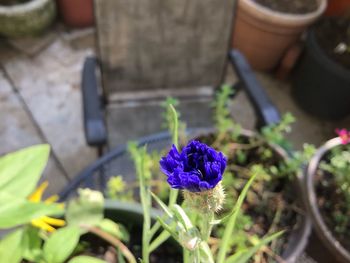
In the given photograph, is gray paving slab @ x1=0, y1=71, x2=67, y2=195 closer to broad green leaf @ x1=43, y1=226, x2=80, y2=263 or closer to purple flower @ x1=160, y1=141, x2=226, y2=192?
broad green leaf @ x1=43, y1=226, x2=80, y2=263

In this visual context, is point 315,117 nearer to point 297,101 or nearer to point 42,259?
point 297,101

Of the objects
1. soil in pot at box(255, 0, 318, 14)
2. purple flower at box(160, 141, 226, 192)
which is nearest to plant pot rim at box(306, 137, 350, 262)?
purple flower at box(160, 141, 226, 192)

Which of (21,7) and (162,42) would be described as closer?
(162,42)

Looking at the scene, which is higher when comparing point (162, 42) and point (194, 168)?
point (194, 168)

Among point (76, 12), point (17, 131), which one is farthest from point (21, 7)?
point (17, 131)

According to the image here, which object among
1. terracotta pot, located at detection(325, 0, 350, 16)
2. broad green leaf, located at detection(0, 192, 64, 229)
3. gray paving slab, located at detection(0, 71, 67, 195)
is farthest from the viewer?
terracotta pot, located at detection(325, 0, 350, 16)

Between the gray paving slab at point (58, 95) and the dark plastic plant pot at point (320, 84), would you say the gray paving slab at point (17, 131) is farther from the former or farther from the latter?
the dark plastic plant pot at point (320, 84)

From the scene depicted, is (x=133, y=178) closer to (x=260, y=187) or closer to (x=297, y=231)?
(x=260, y=187)
